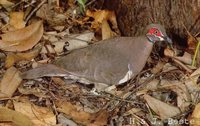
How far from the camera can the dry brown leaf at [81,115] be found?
3.51 meters

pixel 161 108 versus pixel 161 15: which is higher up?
pixel 161 15

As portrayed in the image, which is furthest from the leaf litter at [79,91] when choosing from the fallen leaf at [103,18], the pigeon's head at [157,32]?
the pigeon's head at [157,32]

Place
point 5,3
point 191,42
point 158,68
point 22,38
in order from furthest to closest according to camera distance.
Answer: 1. point 5,3
2. point 22,38
3. point 158,68
4. point 191,42

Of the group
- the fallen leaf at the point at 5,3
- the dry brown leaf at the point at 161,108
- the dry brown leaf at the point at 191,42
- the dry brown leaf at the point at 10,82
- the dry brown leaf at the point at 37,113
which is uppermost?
the fallen leaf at the point at 5,3

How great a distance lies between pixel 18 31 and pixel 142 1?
103 centimetres

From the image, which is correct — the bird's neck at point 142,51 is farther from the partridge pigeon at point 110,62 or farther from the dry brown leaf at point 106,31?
the dry brown leaf at point 106,31

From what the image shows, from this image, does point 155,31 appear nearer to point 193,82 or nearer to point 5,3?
point 193,82

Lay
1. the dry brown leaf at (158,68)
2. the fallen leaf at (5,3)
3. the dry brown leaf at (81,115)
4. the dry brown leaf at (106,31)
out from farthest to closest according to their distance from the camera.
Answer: the fallen leaf at (5,3) → the dry brown leaf at (106,31) → the dry brown leaf at (158,68) → the dry brown leaf at (81,115)

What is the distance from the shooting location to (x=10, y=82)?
12.2 feet

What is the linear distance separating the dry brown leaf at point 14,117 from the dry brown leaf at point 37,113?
42mm

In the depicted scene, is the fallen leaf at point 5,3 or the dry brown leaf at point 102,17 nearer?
the dry brown leaf at point 102,17

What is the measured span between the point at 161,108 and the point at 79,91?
614 millimetres

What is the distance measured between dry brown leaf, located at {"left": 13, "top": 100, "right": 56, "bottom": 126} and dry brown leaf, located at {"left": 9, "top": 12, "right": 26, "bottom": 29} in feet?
Result: 2.89

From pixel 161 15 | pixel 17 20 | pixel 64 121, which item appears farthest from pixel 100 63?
pixel 17 20
